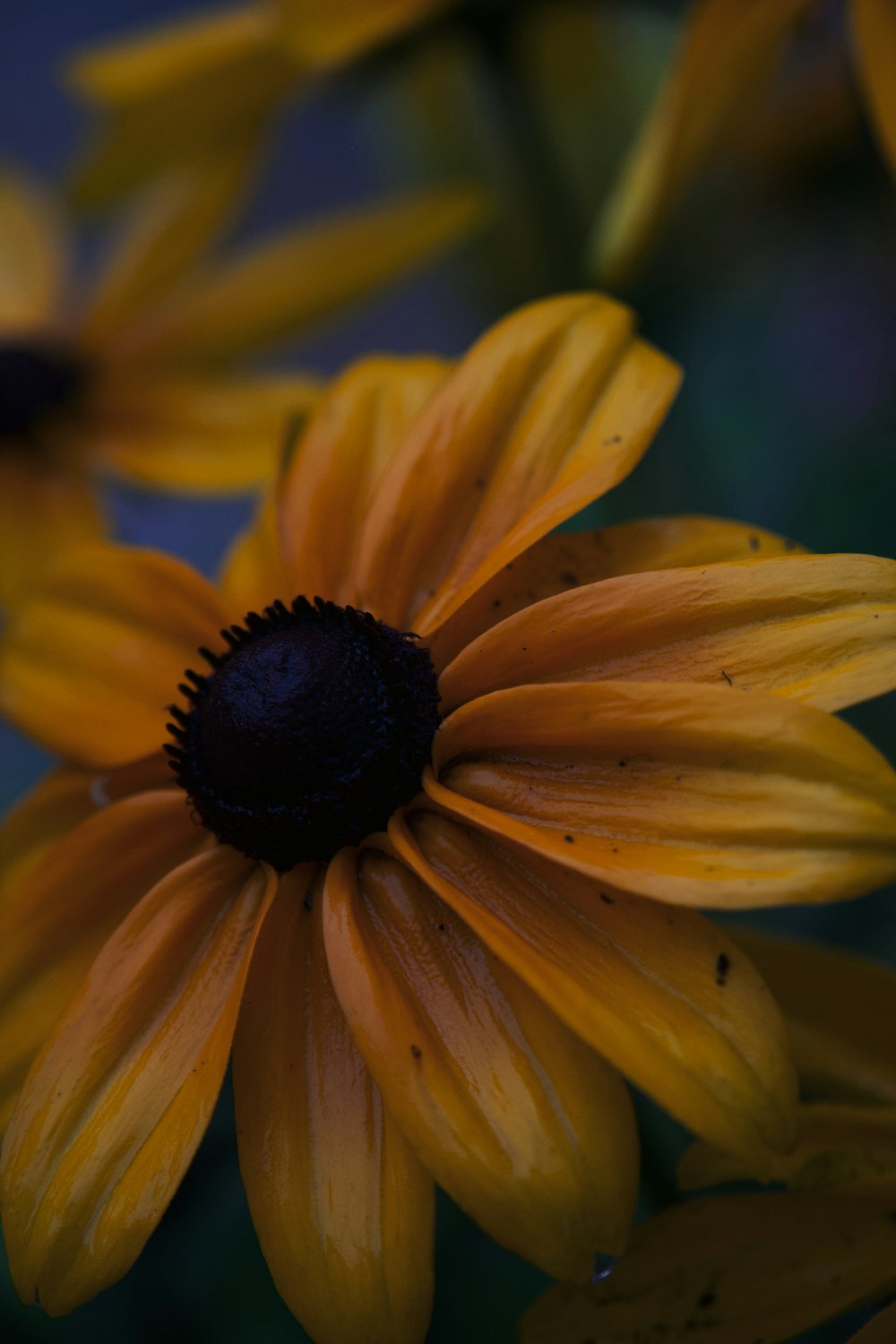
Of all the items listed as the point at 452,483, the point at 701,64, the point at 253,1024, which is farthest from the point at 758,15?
the point at 253,1024

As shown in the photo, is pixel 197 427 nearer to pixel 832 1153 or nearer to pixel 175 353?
pixel 175 353

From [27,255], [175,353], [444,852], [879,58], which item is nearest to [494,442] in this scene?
[444,852]

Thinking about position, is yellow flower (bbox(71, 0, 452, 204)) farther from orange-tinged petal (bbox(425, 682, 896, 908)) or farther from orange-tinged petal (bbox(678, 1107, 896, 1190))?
orange-tinged petal (bbox(678, 1107, 896, 1190))

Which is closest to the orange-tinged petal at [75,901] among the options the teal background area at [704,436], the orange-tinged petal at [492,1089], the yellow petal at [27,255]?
the orange-tinged petal at [492,1089]

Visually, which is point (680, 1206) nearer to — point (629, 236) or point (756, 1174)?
point (756, 1174)

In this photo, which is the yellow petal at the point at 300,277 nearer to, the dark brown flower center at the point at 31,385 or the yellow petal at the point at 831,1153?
the dark brown flower center at the point at 31,385
